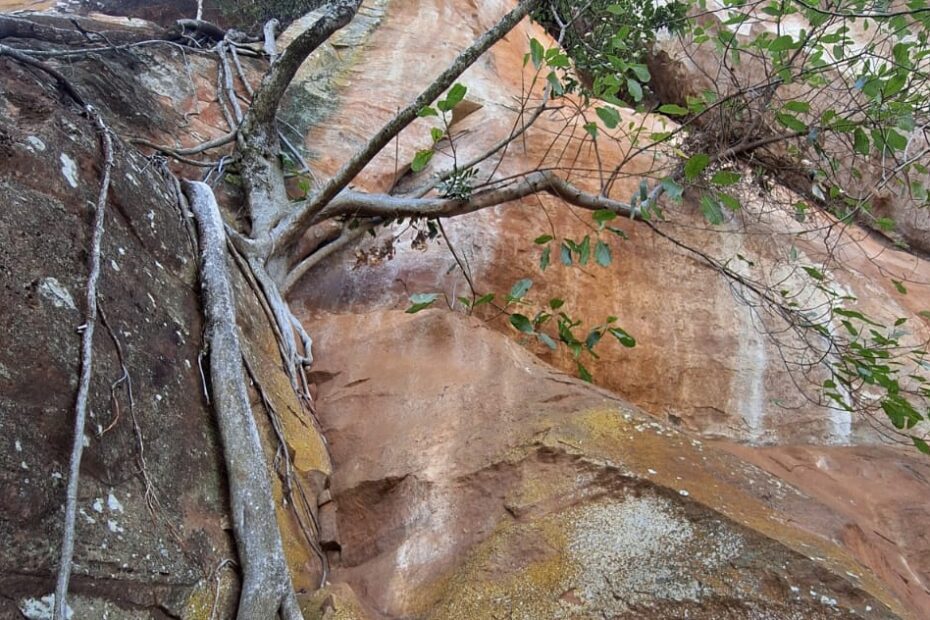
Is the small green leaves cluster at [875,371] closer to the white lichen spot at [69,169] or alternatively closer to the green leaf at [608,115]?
the green leaf at [608,115]

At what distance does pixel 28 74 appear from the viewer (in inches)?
110

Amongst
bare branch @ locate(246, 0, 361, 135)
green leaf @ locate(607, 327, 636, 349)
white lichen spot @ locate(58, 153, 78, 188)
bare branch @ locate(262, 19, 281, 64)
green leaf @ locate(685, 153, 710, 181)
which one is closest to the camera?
white lichen spot @ locate(58, 153, 78, 188)

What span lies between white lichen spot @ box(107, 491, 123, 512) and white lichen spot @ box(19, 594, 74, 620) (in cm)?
29

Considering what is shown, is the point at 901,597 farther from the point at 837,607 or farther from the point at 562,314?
the point at 562,314

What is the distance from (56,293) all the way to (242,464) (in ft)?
2.59

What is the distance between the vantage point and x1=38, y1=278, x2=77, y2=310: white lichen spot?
2109 mm

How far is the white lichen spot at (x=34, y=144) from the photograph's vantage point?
2.40 meters

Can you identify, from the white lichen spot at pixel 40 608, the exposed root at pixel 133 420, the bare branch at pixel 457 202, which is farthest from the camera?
the bare branch at pixel 457 202

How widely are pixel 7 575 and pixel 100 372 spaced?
663 millimetres

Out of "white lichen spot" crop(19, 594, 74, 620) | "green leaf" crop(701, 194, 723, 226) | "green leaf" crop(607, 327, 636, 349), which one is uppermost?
"green leaf" crop(701, 194, 723, 226)

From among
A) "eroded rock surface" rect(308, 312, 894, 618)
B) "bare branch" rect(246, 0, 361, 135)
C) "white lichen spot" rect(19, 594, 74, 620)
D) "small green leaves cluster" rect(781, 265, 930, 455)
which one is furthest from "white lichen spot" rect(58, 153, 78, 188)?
"small green leaves cluster" rect(781, 265, 930, 455)

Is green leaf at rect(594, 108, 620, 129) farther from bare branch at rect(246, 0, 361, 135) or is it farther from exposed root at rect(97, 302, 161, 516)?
exposed root at rect(97, 302, 161, 516)

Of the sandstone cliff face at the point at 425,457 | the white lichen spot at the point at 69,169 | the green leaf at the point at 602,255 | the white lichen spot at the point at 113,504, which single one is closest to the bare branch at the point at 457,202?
the green leaf at the point at 602,255

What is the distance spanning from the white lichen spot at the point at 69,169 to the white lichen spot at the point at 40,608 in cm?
142
